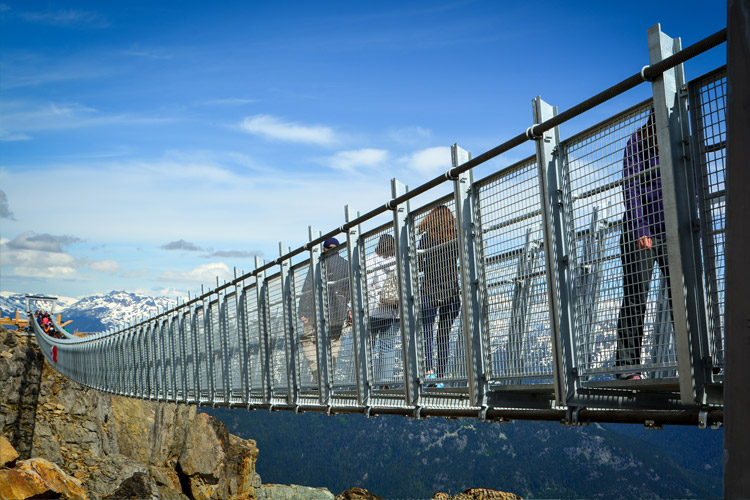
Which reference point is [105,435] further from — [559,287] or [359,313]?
[559,287]

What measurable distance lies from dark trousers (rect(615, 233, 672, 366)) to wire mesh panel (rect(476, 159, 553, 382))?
72 centimetres

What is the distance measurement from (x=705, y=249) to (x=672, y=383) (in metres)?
0.79

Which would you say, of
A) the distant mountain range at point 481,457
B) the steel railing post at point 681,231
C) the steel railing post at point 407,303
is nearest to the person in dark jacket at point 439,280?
the steel railing post at point 407,303

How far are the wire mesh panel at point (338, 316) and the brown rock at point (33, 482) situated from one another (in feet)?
40.9

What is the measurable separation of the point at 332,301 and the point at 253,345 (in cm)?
375

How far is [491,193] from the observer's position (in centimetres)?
621

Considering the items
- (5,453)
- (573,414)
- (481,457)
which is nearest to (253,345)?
(573,414)

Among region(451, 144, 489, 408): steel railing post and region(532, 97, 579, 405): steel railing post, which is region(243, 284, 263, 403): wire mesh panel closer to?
region(451, 144, 489, 408): steel railing post

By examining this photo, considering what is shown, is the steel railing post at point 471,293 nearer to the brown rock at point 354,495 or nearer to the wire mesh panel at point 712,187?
the wire mesh panel at point 712,187

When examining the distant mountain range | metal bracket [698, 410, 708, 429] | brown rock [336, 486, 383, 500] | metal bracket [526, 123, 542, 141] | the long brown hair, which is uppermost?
metal bracket [526, 123, 542, 141]

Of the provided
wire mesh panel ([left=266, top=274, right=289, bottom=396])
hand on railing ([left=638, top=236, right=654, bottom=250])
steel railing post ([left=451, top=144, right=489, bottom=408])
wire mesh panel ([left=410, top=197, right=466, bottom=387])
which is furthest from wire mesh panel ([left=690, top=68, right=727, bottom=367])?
wire mesh panel ([left=266, top=274, right=289, bottom=396])

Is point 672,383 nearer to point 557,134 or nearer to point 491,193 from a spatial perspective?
point 557,134

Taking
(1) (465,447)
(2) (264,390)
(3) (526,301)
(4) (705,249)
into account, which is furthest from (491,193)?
(1) (465,447)

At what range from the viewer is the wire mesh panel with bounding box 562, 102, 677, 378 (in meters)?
4.43
